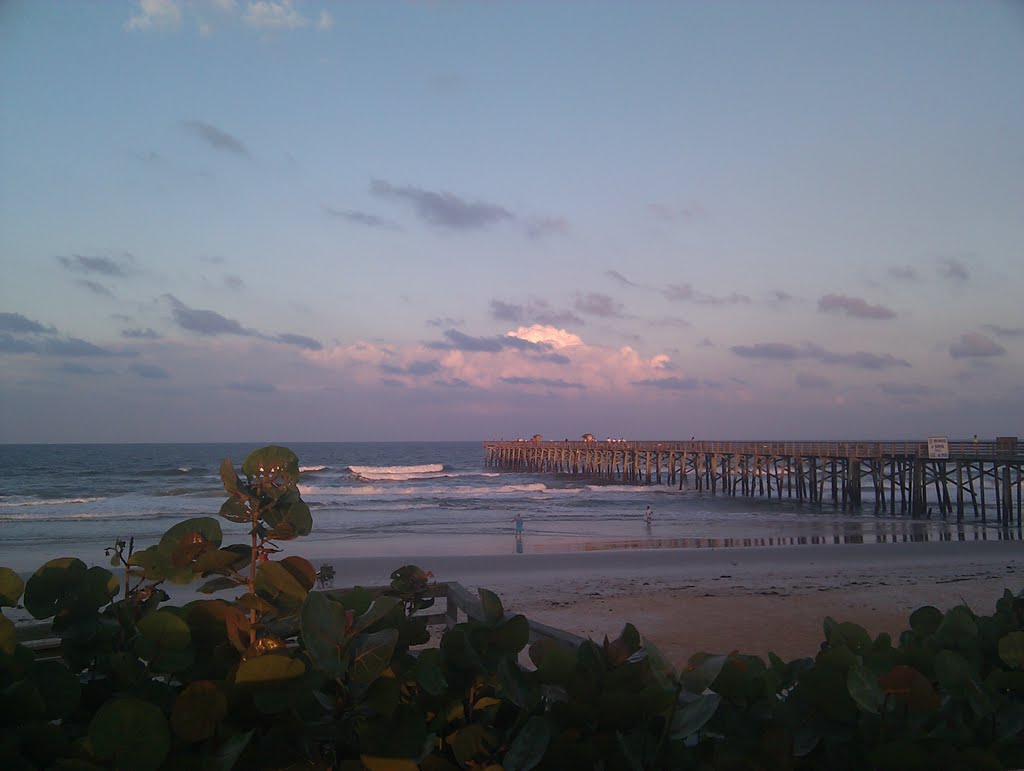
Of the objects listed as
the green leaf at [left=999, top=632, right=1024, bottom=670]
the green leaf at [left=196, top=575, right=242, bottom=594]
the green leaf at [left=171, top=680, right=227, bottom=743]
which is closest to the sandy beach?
the green leaf at [left=999, top=632, right=1024, bottom=670]

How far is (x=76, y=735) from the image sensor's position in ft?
4.91

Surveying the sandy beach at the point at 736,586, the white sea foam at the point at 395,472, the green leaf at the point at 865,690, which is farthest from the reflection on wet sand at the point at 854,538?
the white sea foam at the point at 395,472

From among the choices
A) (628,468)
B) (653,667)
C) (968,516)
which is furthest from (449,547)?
(628,468)

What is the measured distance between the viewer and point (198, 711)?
131 centimetres

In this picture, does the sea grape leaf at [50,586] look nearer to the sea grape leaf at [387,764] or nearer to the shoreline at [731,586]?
the sea grape leaf at [387,764]

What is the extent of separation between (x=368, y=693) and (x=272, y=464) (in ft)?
2.02

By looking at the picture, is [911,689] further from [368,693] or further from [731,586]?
[731,586]

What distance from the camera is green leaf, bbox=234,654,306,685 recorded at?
1.27 metres

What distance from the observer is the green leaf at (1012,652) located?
1.97m

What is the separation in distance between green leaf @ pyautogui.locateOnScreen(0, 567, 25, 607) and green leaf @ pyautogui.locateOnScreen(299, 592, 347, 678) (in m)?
0.85

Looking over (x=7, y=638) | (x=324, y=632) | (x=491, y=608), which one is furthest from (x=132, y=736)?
(x=491, y=608)

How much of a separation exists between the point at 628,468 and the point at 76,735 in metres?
58.4

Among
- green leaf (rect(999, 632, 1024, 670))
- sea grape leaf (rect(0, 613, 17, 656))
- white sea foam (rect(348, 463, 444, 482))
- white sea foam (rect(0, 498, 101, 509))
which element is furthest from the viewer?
white sea foam (rect(348, 463, 444, 482))

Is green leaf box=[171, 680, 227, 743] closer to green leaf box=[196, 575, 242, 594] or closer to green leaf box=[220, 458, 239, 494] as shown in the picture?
green leaf box=[196, 575, 242, 594]
